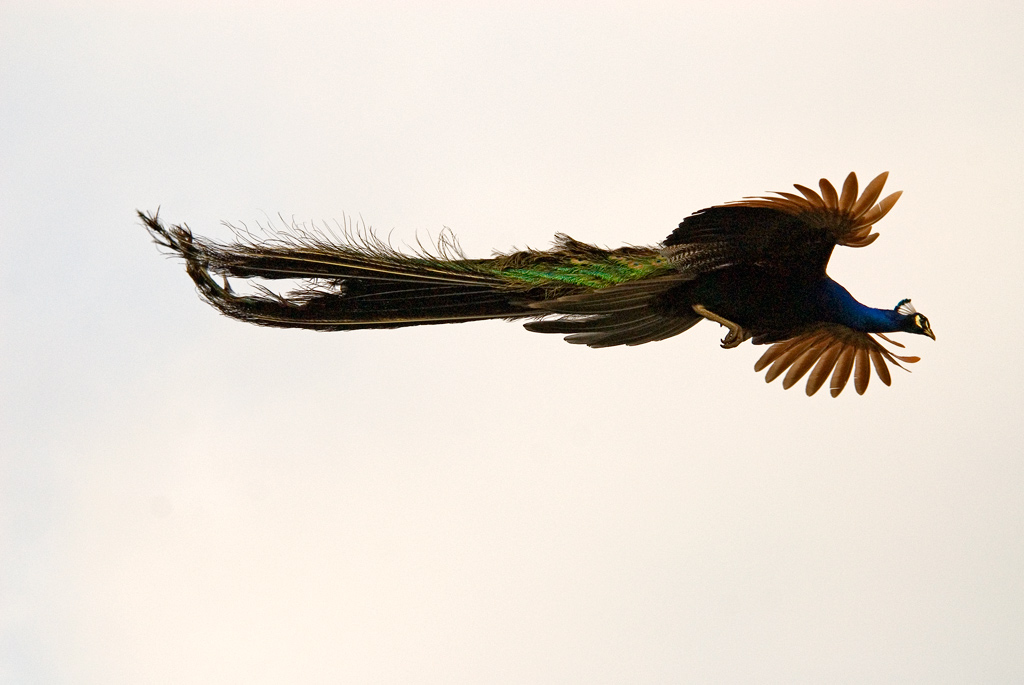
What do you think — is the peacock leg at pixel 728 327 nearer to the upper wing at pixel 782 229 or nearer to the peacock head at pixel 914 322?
the upper wing at pixel 782 229

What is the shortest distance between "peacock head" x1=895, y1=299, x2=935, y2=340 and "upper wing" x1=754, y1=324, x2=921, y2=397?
37 centimetres

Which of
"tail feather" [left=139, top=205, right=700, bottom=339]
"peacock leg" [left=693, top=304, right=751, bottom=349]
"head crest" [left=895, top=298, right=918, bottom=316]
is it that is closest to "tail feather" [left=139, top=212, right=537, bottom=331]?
"tail feather" [left=139, top=205, right=700, bottom=339]

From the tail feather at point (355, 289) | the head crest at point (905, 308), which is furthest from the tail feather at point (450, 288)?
the head crest at point (905, 308)

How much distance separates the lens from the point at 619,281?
9156mm

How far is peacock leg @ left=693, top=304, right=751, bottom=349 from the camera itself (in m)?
9.12

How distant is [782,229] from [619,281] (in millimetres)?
1274

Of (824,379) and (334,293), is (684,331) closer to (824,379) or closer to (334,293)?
(824,379)

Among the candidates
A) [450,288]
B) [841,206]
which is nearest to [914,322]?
[841,206]

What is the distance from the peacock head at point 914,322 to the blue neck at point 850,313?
0.08ft

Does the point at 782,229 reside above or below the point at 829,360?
above

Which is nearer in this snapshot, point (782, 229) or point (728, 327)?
point (782, 229)

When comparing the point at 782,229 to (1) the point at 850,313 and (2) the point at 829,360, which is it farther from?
(2) the point at 829,360

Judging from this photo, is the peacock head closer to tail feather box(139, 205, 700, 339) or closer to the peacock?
the peacock

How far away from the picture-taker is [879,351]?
9680 millimetres
